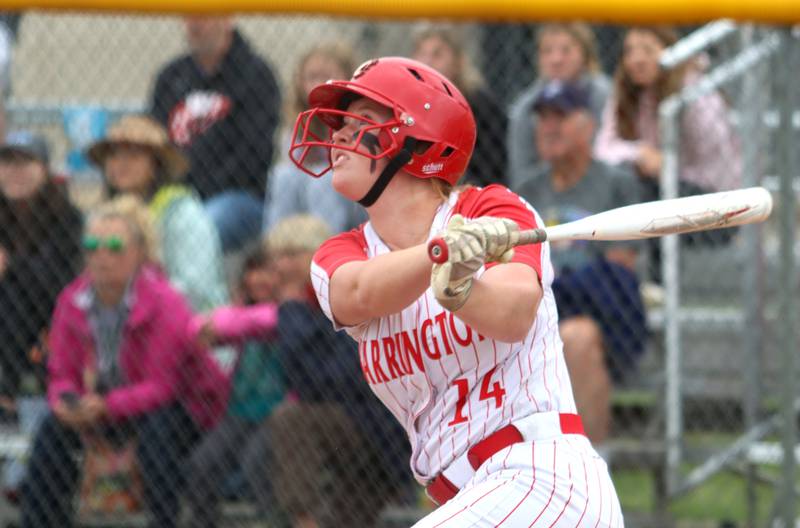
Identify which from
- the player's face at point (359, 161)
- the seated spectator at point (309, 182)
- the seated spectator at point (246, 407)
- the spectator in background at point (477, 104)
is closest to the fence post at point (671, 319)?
the spectator in background at point (477, 104)

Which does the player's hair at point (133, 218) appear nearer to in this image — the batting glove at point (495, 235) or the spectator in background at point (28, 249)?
the spectator in background at point (28, 249)

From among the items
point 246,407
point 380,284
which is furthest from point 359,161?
point 246,407

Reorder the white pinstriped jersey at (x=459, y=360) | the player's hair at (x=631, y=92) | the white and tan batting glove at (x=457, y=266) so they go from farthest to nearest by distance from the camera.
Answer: the player's hair at (x=631, y=92), the white pinstriped jersey at (x=459, y=360), the white and tan batting glove at (x=457, y=266)

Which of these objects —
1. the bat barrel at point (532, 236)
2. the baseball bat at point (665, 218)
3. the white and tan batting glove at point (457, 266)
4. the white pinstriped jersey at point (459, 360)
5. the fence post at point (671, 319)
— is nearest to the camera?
the white and tan batting glove at point (457, 266)

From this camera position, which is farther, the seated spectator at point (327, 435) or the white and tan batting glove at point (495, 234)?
the seated spectator at point (327, 435)

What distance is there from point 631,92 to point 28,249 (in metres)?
2.25

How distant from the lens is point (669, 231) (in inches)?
87.3

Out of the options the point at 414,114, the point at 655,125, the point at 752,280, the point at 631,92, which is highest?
the point at 414,114

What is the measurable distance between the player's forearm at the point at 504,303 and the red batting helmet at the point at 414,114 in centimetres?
33

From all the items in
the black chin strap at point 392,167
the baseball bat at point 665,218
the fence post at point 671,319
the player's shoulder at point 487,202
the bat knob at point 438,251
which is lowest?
the fence post at point 671,319

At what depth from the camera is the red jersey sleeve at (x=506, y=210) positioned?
218cm

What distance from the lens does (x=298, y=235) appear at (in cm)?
411

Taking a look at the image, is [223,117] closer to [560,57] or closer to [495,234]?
[560,57]

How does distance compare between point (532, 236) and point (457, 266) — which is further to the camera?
point (532, 236)
